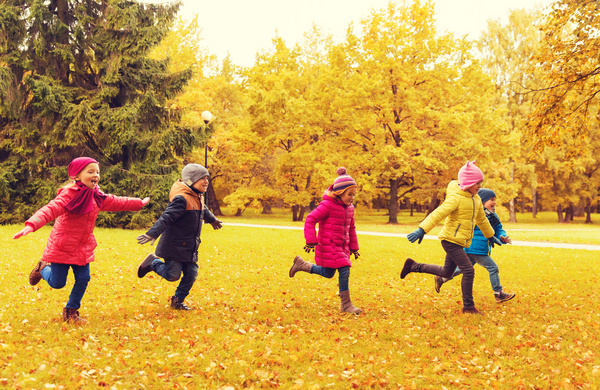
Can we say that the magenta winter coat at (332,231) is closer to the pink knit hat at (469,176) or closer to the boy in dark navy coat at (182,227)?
the boy in dark navy coat at (182,227)

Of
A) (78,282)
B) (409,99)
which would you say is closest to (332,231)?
(78,282)

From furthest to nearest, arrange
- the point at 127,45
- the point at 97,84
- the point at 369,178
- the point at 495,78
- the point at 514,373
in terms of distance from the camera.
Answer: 1. the point at 495,78
2. the point at 369,178
3. the point at 97,84
4. the point at 127,45
5. the point at 514,373

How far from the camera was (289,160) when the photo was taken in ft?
98.4

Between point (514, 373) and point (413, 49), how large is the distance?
25805mm

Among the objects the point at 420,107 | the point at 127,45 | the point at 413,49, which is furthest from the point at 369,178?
the point at 127,45

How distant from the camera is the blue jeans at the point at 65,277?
514 cm

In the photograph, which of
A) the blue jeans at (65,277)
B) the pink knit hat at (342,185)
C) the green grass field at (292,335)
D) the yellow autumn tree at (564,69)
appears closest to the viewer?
the green grass field at (292,335)

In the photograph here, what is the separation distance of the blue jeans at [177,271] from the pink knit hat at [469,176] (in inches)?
157

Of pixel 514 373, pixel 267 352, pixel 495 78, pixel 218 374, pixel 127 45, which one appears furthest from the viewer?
Answer: pixel 495 78

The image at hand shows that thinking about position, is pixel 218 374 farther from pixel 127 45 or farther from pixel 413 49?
pixel 413 49

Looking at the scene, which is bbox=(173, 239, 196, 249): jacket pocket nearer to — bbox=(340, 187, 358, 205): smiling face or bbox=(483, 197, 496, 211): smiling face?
bbox=(340, 187, 358, 205): smiling face

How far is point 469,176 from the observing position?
621 cm

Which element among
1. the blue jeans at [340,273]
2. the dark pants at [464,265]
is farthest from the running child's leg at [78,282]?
the dark pants at [464,265]

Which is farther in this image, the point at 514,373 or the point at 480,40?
the point at 480,40
